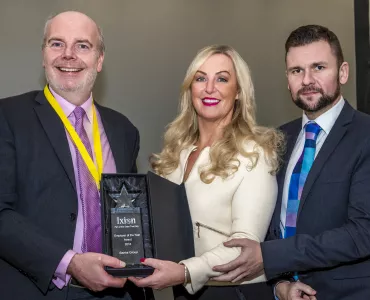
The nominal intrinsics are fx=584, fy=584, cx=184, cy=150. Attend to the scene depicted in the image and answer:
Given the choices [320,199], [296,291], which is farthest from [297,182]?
[296,291]

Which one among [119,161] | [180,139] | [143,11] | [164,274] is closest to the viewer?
[164,274]

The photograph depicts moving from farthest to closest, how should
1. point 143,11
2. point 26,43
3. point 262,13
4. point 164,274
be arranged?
point 262,13
point 143,11
point 26,43
point 164,274

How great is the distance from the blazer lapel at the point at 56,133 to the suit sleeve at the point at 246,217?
2.14ft

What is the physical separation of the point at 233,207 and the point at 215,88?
61 cm

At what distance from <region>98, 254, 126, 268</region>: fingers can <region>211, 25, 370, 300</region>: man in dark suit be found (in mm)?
445

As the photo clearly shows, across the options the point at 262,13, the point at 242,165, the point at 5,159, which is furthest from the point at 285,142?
the point at 262,13

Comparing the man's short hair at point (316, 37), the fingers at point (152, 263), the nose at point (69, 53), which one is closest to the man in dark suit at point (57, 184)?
the nose at point (69, 53)

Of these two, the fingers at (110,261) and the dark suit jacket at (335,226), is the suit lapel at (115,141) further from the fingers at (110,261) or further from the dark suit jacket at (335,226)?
the dark suit jacket at (335,226)

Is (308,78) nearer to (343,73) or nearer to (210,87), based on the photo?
(343,73)

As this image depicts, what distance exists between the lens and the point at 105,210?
2.42 metres

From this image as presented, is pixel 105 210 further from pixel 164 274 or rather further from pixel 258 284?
pixel 258 284

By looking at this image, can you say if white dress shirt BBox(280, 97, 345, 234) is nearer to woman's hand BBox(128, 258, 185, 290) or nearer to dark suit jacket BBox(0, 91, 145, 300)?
woman's hand BBox(128, 258, 185, 290)

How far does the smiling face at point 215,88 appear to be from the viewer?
114 inches

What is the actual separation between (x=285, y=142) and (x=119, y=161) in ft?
2.69
